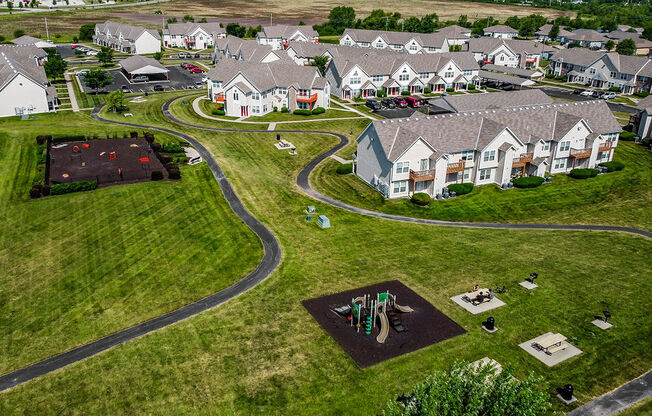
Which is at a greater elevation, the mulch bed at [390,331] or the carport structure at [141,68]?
the carport structure at [141,68]

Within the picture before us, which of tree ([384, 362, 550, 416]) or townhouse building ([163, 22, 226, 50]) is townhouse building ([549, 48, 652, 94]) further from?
tree ([384, 362, 550, 416])

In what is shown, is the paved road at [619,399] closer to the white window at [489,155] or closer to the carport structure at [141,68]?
the white window at [489,155]

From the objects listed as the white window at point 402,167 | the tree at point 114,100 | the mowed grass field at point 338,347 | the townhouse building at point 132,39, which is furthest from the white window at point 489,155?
the townhouse building at point 132,39

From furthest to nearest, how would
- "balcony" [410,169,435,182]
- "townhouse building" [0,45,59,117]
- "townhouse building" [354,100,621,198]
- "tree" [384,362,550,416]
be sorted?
1. "townhouse building" [0,45,59,117]
2. "townhouse building" [354,100,621,198]
3. "balcony" [410,169,435,182]
4. "tree" [384,362,550,416]

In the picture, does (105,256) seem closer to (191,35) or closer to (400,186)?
(400,186)

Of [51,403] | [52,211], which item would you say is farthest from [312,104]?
[51,403]

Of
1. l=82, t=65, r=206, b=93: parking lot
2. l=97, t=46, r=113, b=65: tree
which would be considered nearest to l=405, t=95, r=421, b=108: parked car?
l=82, t=65, r=206, b=93: parking lot
